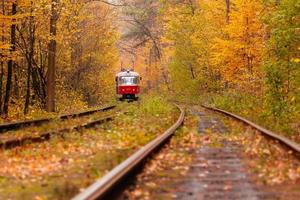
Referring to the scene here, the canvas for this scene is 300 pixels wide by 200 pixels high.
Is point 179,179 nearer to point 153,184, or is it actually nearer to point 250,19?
point 153,184

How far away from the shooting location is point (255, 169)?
913 centimetres

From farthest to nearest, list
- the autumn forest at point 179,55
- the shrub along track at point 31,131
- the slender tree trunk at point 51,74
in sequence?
1. the slender tree trunk at point 51,74
2. the autumn forest at point 179,55
3. the shrub along track at point 31,131

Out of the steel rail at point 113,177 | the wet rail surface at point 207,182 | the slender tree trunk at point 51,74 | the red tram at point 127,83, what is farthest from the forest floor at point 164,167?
the red tram at point 127,83

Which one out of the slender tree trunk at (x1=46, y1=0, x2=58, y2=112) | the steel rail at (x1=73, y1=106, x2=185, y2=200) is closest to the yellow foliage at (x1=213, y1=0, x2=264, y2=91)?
the slender tree trunk at (x1=46, y1=0, x2=58, y2=112)

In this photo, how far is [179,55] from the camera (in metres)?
53.7


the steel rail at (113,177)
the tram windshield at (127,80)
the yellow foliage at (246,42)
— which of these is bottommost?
the steel rail at (113,177)

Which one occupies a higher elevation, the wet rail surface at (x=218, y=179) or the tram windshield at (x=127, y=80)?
the tram windshield at (x=127, y=80)

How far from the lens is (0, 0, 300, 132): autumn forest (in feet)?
61.1

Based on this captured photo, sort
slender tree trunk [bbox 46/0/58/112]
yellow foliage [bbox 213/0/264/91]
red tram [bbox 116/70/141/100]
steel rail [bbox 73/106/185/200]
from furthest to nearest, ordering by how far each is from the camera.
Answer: red tram [bbox 116/70/141/100] → yellow foliage [bbox 213/0/264/91] → slender tree trunk [bbox 46/0/58/112] → steel rail [bbox 73/106/185/200]

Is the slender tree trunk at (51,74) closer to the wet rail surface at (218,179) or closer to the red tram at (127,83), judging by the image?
the wet rail surface at (218,179)

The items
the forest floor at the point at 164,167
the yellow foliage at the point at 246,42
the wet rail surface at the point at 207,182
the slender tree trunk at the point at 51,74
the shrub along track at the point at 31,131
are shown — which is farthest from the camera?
the yellow foliage at the point at 246,42

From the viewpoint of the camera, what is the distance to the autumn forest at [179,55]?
1861 cm

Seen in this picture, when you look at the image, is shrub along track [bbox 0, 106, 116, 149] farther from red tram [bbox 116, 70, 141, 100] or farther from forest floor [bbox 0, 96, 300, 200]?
red tram [bbox 116, 70, 141, 100]

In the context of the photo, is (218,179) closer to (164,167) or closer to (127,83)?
(164,167)
